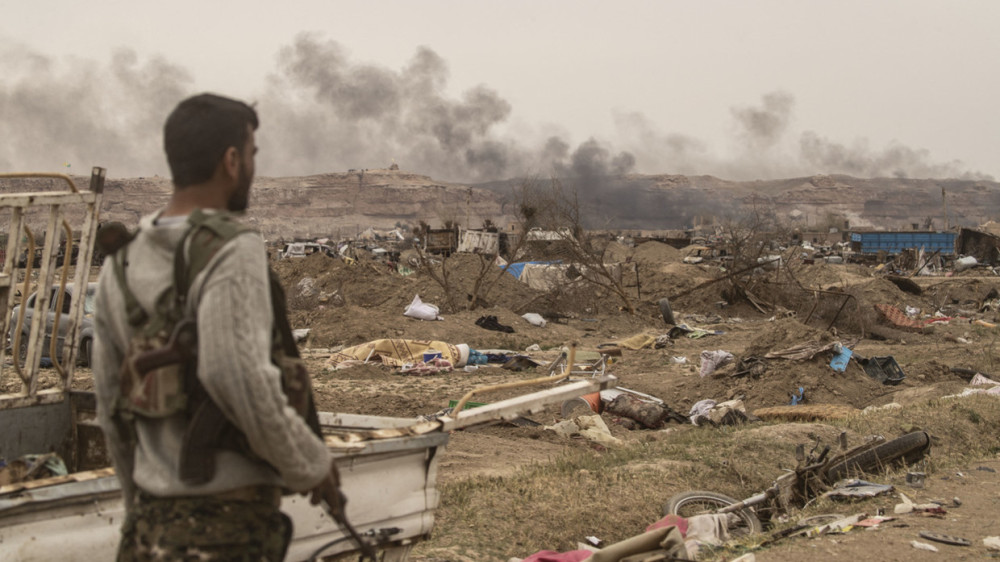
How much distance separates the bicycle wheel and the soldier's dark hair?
521 cm

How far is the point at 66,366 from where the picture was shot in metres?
3.79

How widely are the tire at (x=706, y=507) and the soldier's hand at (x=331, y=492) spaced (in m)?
3.63

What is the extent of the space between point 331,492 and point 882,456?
17.4 ft

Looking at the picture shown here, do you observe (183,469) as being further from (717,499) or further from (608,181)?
(608,181)

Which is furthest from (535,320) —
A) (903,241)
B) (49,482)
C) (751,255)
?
(903,241)

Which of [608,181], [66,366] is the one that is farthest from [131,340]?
[608,181]

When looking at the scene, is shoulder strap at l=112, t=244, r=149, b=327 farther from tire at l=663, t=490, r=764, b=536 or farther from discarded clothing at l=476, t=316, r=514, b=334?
discarded clothing at l=476, t=316, r=514, b=334

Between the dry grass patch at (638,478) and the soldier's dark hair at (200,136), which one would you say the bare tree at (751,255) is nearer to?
the dry grass patch at (638,478)

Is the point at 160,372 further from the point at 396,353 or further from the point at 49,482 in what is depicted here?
the point at 396,353

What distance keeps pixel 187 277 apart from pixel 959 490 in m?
5.63

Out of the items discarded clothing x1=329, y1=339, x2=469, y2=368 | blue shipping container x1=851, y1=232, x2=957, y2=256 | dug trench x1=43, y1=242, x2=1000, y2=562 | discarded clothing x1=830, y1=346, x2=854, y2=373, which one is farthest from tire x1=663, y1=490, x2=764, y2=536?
blue shipping container x1=851, y1=232, x2=957, y2=256

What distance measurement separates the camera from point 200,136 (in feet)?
6.13

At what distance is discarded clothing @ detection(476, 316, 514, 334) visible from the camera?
18094 millimetres

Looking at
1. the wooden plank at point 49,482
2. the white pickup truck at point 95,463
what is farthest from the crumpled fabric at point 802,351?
the wooden plank at point 49,482
